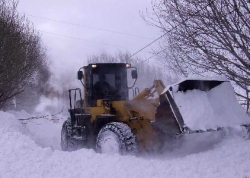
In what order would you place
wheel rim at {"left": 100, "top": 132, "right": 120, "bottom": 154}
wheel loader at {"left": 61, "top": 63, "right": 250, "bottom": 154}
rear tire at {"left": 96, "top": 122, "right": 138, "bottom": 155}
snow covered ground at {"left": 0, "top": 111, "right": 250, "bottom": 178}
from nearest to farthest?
snow covered ground at {"left": 0, "top": 111, "right": 250, "bottom": 178}
wheel loader at {"left": 61, "top": 63, "right": 250, "bottom": 154}
rear tire at {"left": 96, "top": 122, "right": 138, "bottom": 155}
wheel rim at {"left": 100, "top": 132, "right": 120, "bottom": 154}

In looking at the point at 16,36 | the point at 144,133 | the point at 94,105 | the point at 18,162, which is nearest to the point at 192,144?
the point at 144,133

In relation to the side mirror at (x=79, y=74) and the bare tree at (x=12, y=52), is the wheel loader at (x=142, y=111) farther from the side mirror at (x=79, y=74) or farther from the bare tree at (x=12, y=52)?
the bare tree at (x=12, y=52)

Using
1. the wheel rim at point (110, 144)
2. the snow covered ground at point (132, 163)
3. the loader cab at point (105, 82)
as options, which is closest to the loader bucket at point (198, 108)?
the snow covered ground at point (132, 163)

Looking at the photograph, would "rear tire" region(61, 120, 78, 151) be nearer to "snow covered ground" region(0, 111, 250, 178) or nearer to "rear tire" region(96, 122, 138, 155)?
"snow covered ground" region(0, 111, 250, 178)

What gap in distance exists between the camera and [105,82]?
360 inches

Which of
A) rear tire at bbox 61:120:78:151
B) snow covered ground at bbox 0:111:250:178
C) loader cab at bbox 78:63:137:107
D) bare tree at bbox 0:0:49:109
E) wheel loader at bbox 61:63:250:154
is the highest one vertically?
bare tree at bbox 0:0:49:109

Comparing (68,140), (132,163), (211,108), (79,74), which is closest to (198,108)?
(211,108)

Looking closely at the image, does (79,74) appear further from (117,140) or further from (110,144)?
(117,140)

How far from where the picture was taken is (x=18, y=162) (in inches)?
286

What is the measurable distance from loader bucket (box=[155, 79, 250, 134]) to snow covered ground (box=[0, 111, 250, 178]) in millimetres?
568

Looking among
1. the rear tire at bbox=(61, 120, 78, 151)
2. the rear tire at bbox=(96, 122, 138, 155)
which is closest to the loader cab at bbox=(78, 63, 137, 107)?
the rear tire at bbox=(61, 120, 78, 151)

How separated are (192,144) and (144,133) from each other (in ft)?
3.84

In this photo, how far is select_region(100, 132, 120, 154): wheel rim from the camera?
291 inches

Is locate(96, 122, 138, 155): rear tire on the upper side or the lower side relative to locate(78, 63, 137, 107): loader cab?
lower
